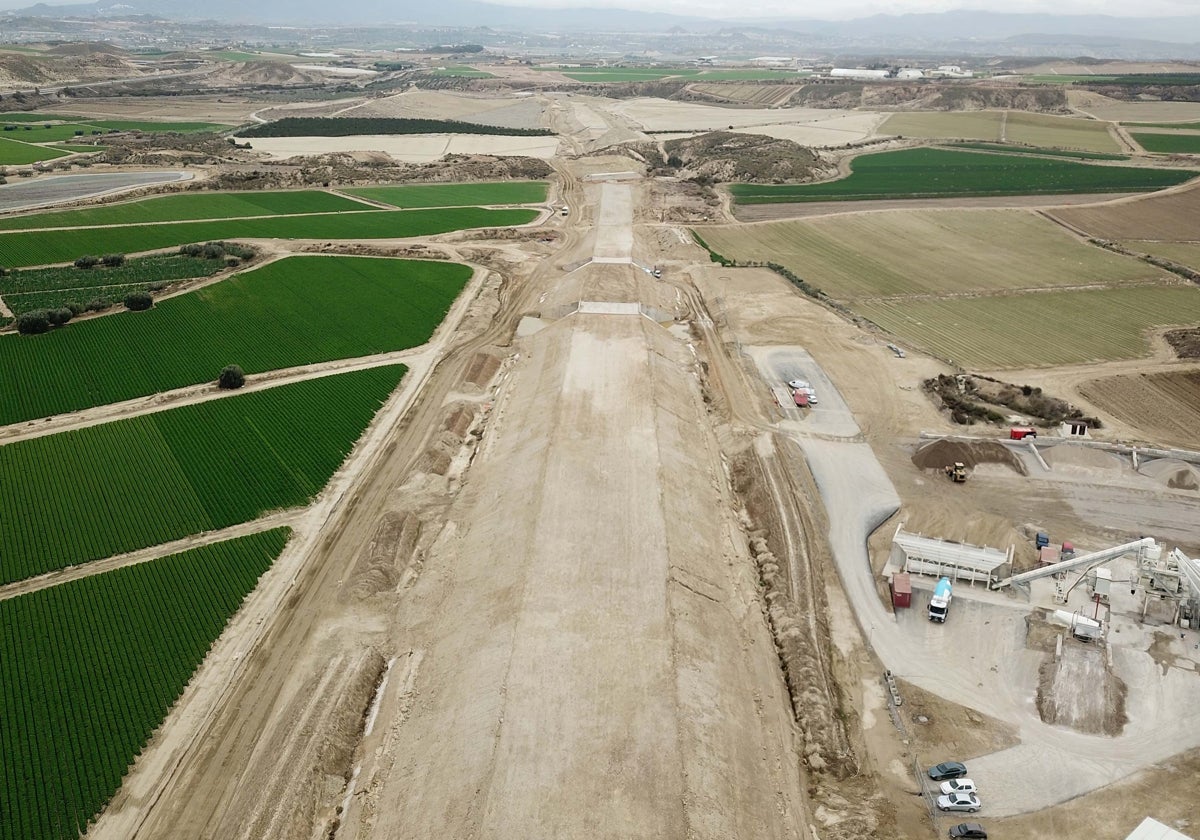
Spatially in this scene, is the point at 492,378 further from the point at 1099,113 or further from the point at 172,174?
the point at 1099,113

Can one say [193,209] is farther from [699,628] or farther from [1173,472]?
[1173,472]

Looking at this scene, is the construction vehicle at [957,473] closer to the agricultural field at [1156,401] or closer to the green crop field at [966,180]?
the agricultural field at [1156,401]

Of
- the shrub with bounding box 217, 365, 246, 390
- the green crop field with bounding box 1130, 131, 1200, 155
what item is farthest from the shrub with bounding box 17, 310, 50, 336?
the green crop field with bounding box 1130, 131, 1200, 155

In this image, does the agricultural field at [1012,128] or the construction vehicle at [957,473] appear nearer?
the construction vehicle at [957,473]

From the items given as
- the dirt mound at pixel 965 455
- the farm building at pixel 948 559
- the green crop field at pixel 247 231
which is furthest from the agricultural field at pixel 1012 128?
the farm building at pixel 948 559

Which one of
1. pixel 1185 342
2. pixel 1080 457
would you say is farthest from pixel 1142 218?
pixel 1080 457

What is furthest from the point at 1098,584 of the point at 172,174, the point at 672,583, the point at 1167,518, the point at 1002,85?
the point at 1002,85
